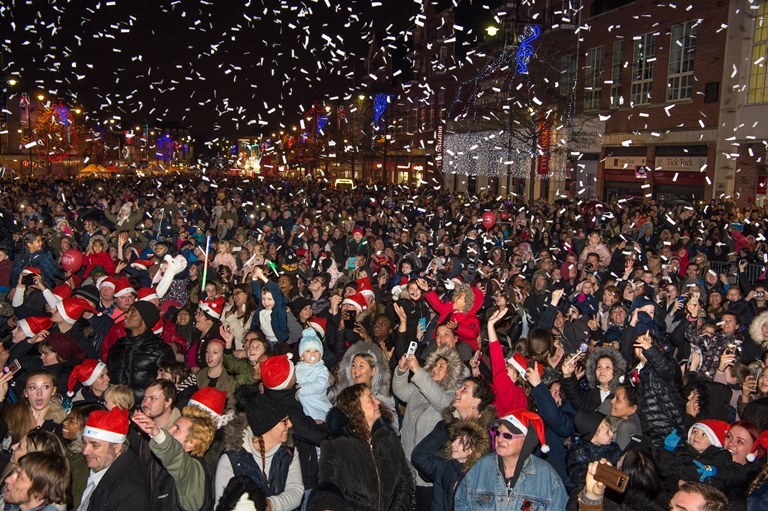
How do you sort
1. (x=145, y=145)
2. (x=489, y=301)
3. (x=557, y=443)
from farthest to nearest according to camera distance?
(x=145, y=145), (x=489, y=301), (x=557, y=443)

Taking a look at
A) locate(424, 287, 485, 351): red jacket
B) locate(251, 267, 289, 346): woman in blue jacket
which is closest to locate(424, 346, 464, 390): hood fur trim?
locate(424, 287, 485, 351): red jacket

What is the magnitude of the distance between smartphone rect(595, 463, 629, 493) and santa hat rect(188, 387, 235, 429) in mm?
2390

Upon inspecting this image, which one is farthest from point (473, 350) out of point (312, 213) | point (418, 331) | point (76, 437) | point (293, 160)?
point (293, 160)

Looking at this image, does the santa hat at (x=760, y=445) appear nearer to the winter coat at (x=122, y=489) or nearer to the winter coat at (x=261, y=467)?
the winter coat at (x=261, y=467)

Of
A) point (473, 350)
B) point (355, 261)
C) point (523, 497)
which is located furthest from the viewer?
point (355, 261)

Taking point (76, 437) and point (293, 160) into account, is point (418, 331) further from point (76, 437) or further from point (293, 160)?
point (293, 160)

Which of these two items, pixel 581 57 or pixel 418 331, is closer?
pixel 418 331

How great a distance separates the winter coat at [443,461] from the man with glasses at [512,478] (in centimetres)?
12

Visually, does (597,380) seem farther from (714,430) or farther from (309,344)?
(309,344)

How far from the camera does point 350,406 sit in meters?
3.91

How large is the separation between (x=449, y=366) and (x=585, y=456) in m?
1.23

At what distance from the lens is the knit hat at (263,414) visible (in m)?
3.83

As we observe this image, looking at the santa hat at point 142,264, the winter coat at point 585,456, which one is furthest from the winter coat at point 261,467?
the santa hat at point 142,264

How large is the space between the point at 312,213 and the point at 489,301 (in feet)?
37.6
